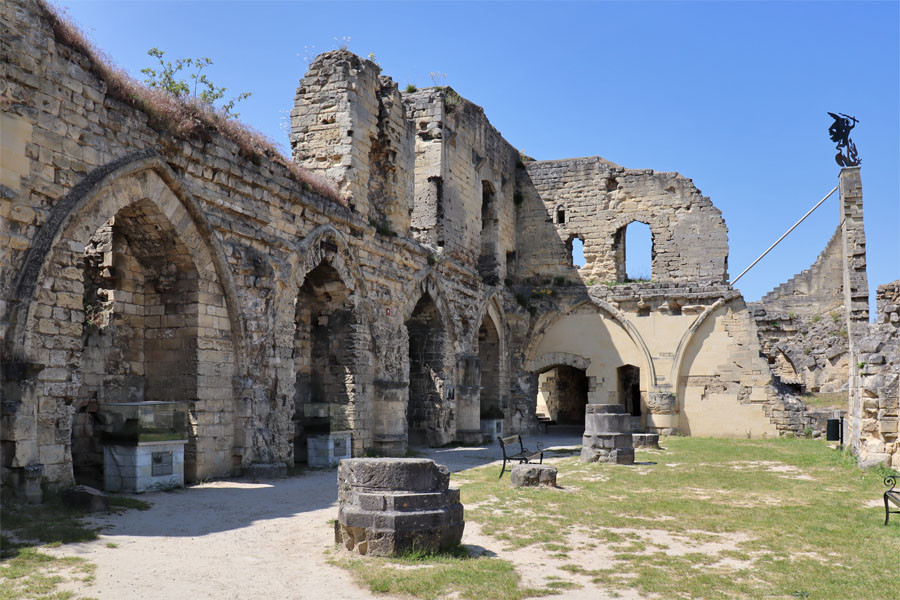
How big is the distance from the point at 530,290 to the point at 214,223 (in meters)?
13.1

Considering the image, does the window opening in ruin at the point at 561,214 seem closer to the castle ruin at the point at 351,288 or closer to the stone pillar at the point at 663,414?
the castle ruin at the point at 351,288

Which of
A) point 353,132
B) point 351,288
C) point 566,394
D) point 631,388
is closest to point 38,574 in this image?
point 351,288

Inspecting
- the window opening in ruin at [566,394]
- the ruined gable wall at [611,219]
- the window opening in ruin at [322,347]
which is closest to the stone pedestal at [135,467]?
the window opening in ruin at [322,347]

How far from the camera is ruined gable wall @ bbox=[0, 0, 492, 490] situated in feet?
23.8

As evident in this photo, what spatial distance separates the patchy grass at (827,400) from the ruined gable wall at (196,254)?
12.9 m

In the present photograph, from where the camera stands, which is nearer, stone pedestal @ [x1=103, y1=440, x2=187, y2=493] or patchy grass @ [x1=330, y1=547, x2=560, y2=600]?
patchy grass @ [x1=330, y1=547, x2=560, y2=600]

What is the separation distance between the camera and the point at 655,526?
293 inches

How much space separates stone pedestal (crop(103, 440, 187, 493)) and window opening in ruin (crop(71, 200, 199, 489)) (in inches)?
29.6

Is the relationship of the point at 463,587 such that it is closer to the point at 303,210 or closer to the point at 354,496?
the point at 354,496

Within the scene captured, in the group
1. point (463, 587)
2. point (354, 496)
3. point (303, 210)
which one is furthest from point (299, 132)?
point (463, 587)

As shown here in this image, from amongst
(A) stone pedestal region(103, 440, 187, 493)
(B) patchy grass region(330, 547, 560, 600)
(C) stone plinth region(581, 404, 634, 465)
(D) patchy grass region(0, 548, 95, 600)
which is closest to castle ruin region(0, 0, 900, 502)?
(A) stone pedestal region(103, 440, 187, 493)

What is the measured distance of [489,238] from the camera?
67.6 feet

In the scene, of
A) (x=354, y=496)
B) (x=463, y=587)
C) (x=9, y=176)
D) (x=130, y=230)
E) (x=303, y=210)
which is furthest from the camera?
(x=303, y=210)

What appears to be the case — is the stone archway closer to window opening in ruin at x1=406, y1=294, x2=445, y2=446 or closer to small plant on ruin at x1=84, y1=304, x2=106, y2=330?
small plant on ruin at x1=84, y1=304, x2=106, y2=330
